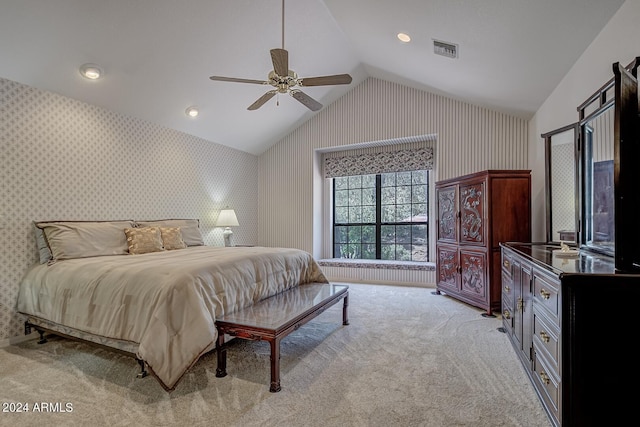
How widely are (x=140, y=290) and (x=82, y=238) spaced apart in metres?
1.45

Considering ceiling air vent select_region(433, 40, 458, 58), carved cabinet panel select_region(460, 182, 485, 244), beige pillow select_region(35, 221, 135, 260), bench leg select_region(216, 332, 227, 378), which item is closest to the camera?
bench leg select_region(216, 332, 227, 378)

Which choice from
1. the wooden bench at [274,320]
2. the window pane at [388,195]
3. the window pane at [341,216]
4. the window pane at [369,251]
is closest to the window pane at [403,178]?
the window pane at [388,195]

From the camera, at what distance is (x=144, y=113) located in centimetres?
411

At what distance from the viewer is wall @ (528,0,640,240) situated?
2059mm

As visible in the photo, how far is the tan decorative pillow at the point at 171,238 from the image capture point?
3.90 m

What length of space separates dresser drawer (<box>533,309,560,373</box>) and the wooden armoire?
1811mm

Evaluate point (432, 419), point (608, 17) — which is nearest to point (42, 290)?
point (432, 419)

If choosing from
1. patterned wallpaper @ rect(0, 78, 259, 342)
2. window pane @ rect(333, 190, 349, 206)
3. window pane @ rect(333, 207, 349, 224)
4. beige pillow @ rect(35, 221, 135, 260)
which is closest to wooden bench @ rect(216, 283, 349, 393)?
beige pillow @ rect(35, 221, 135, 260)

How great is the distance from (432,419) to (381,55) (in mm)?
4247

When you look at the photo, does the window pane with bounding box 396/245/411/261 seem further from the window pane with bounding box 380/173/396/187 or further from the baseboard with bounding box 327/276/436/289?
the window pane with bounding box 380/173/396/187

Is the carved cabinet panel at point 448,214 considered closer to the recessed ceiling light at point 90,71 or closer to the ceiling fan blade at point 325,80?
the ceiling fan blade at point 325,80

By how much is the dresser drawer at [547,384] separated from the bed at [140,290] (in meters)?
2.02

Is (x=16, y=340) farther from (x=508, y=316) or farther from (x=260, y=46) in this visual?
(x=508, y=316)

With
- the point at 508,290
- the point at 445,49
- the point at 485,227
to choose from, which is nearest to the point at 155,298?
the point at 508,290
